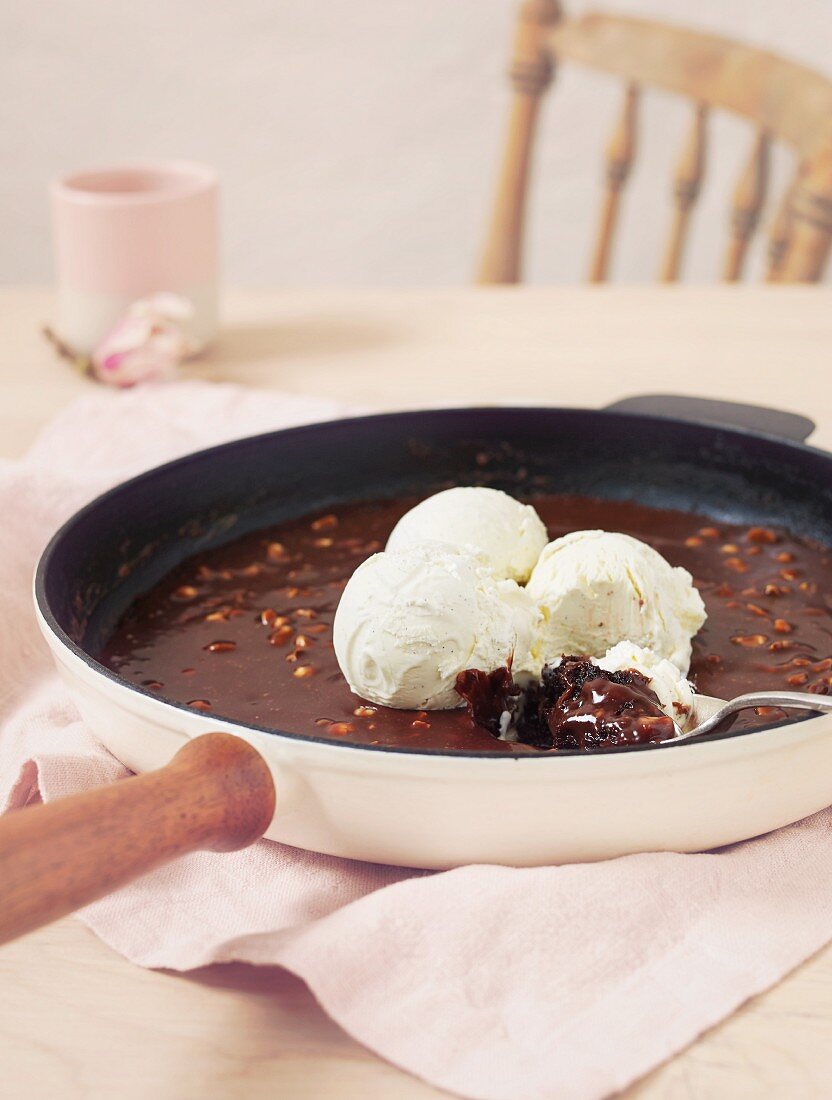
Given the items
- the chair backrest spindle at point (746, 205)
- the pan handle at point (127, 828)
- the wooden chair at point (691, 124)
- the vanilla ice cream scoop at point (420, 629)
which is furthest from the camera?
the chair backrest spindle at point (746, 205)

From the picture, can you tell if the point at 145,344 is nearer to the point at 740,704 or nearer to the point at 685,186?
the point at 740,704

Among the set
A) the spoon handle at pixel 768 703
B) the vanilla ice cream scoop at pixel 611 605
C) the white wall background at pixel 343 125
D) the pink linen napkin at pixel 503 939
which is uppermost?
the spoon handle at pixel 768 703

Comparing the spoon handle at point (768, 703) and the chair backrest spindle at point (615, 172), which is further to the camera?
the chair backrest spindle at point (615, 172)

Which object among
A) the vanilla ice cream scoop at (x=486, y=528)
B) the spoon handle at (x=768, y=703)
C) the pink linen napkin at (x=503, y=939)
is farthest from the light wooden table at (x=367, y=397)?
the vanilla ice cream scoop at (x=486, y=528)

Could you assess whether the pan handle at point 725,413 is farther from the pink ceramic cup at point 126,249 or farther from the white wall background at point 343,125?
the white wall background at point 343,125

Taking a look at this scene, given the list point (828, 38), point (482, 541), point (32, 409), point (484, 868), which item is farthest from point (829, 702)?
point (828, 38)

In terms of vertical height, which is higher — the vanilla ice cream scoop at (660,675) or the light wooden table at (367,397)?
the vanilla ice cream scoop at (660,675)

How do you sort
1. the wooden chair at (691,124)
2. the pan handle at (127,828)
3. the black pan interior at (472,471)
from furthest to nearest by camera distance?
the wooden chair at (691,124) < the black pan interior at (472,471) < the pan handle at (127,828)
